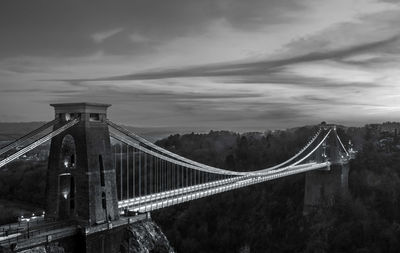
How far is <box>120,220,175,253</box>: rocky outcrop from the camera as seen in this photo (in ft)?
50.7

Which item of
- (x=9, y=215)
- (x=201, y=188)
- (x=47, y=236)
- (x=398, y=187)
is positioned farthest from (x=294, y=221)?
(x=47, y=236)

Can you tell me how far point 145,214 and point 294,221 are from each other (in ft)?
79.0

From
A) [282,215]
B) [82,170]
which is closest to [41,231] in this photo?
[82,170]

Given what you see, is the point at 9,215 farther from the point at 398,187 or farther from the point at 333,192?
the point at 398,187

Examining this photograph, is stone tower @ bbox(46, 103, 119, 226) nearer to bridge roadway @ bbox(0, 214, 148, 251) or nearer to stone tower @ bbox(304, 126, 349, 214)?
bridge roadway @ bbox(0, 214, 148, 251)

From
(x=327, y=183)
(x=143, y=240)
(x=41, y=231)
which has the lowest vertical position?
(x=327, y=183)

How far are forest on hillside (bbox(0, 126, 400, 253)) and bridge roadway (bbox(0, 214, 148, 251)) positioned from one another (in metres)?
21.8

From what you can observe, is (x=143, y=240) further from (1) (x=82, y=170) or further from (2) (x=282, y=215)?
(2) (x=282, y=215)

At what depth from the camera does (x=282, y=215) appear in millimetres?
39219

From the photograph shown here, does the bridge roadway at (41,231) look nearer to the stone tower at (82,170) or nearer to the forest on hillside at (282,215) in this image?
the stone tower at (82,170)

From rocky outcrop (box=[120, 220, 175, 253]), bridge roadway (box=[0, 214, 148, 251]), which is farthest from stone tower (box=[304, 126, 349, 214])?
bridge roadway (box=[0, 214, 148, 251])

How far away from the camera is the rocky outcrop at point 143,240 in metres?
15.5

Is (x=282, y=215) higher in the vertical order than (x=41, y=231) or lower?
lower

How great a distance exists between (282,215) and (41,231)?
28.9 m
